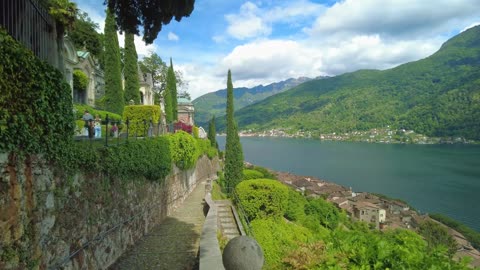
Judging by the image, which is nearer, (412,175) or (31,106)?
(31,106)

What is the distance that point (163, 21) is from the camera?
6.43m

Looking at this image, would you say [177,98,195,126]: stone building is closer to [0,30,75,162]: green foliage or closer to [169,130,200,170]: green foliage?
[169,130,200,170]: green foliage

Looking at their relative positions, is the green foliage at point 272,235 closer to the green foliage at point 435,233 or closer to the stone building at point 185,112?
the green foliage at point 435,233

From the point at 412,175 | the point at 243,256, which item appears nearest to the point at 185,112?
the point at 243,256

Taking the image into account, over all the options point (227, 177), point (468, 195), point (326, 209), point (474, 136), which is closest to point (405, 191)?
point (468, 195)

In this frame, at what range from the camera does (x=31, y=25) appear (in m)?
4.85

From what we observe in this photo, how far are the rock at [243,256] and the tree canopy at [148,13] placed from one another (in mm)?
4460

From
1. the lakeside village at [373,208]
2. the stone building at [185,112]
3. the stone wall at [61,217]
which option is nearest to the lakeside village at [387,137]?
the lakeside village at [373,208]

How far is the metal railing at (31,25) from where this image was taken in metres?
4.25

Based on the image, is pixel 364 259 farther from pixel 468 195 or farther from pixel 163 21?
pixel 468 195

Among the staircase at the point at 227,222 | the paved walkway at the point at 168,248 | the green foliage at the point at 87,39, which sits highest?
the green foliage at the point at 87,39

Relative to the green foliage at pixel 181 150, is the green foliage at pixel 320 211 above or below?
below

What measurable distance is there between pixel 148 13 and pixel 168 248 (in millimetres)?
6657

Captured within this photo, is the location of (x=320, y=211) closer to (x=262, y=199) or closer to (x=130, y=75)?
(x=262, y=199)
